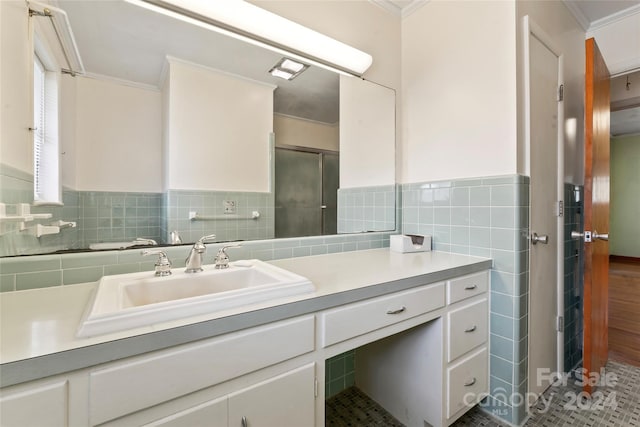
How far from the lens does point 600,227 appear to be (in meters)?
1.74

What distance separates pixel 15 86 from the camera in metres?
0.86

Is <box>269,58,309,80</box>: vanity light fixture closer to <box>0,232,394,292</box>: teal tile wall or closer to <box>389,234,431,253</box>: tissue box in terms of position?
<box>0,232,394,292</box>: teal tile wall

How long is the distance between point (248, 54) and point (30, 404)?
4.58 ft

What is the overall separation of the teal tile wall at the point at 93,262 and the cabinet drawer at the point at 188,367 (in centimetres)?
57

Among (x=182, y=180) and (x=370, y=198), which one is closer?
(x=182, y=180)

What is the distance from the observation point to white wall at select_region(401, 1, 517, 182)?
1.43 meters

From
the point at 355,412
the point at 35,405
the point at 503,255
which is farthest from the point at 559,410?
the point at 35,405

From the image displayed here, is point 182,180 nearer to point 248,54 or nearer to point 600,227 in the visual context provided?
point 248,54

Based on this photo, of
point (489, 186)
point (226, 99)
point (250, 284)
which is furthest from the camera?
point (489, 186)

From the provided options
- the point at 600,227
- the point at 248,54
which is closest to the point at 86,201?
the point at 248,54

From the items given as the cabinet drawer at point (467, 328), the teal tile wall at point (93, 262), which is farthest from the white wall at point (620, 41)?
the teal tile wall at point (93, 262)

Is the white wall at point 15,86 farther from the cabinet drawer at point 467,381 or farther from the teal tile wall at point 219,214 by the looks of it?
the cabinet drawer at point 467,381

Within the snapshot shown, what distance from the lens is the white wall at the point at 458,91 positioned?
4.70ft

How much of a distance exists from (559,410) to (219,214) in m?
2.02
